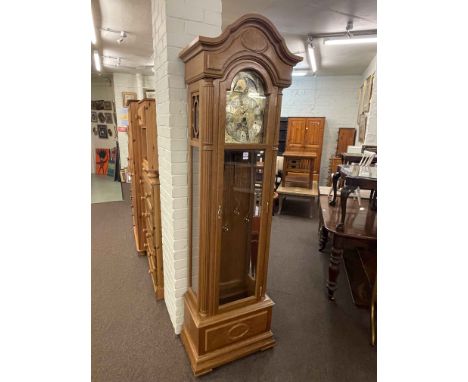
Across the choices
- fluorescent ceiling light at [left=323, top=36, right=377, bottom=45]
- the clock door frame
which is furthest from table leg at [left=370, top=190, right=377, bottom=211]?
fluorescent ceiling light at [left=323, top=36, right=377, bottom=45]

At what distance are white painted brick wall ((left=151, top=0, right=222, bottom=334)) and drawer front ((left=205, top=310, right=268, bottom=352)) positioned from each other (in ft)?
1.26

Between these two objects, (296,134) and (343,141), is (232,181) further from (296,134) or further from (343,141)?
(343,141)

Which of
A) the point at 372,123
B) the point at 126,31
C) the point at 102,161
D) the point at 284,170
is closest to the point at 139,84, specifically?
the point at 102,161

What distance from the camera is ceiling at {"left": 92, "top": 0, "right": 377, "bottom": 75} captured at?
2.74 meters

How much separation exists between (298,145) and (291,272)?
3.78 meters

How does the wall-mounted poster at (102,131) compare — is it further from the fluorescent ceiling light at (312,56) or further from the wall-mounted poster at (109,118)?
the fluorescent ceiling light at (312,56)

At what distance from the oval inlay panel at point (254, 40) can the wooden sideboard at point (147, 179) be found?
1.02 m

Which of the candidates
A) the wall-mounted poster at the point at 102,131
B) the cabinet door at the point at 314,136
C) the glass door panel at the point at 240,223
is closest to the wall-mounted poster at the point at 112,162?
the wall-mounted poster at the point at 102,131

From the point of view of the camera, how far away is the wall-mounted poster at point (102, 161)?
806cm

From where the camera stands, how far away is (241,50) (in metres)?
1.33

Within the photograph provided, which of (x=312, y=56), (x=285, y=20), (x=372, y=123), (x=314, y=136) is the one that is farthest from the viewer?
(x=314, y=136)

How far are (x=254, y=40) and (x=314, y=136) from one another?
16.0 feet
